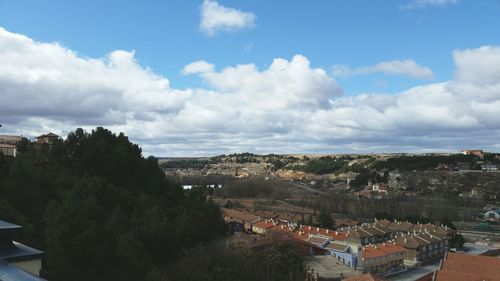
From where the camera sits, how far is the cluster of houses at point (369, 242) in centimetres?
3788

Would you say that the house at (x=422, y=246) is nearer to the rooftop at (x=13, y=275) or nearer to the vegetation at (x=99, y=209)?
the vegetation at (x=99, y=209)

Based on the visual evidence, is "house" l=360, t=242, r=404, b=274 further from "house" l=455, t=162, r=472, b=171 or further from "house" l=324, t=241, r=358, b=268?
"house" l=455, t=162, r=472, b=171

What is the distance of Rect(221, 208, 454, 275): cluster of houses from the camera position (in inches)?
1491

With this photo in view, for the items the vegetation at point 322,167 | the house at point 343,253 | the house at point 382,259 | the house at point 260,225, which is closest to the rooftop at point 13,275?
the house at point 343,253

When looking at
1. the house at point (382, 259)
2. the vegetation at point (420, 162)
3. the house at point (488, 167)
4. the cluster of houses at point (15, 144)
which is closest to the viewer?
the house at point (382, 259)

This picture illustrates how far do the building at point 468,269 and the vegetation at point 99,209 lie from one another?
14368 mm

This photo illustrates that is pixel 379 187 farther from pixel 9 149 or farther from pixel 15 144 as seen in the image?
pixel 9 149

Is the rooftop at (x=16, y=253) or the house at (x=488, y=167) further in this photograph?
the house at (x=488, y=167)

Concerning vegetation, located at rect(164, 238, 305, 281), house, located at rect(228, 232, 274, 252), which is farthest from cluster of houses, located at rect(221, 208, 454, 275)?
vegetation, located at rect(164, 238, 305, 281)

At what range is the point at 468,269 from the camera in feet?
88.3

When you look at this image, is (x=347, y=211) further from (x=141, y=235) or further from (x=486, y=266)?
(x=141, y=235)

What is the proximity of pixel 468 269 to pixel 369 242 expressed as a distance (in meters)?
21.0

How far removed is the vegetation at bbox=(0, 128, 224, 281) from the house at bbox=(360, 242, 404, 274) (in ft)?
39.6

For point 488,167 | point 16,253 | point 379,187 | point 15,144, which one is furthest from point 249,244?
point 488,167
